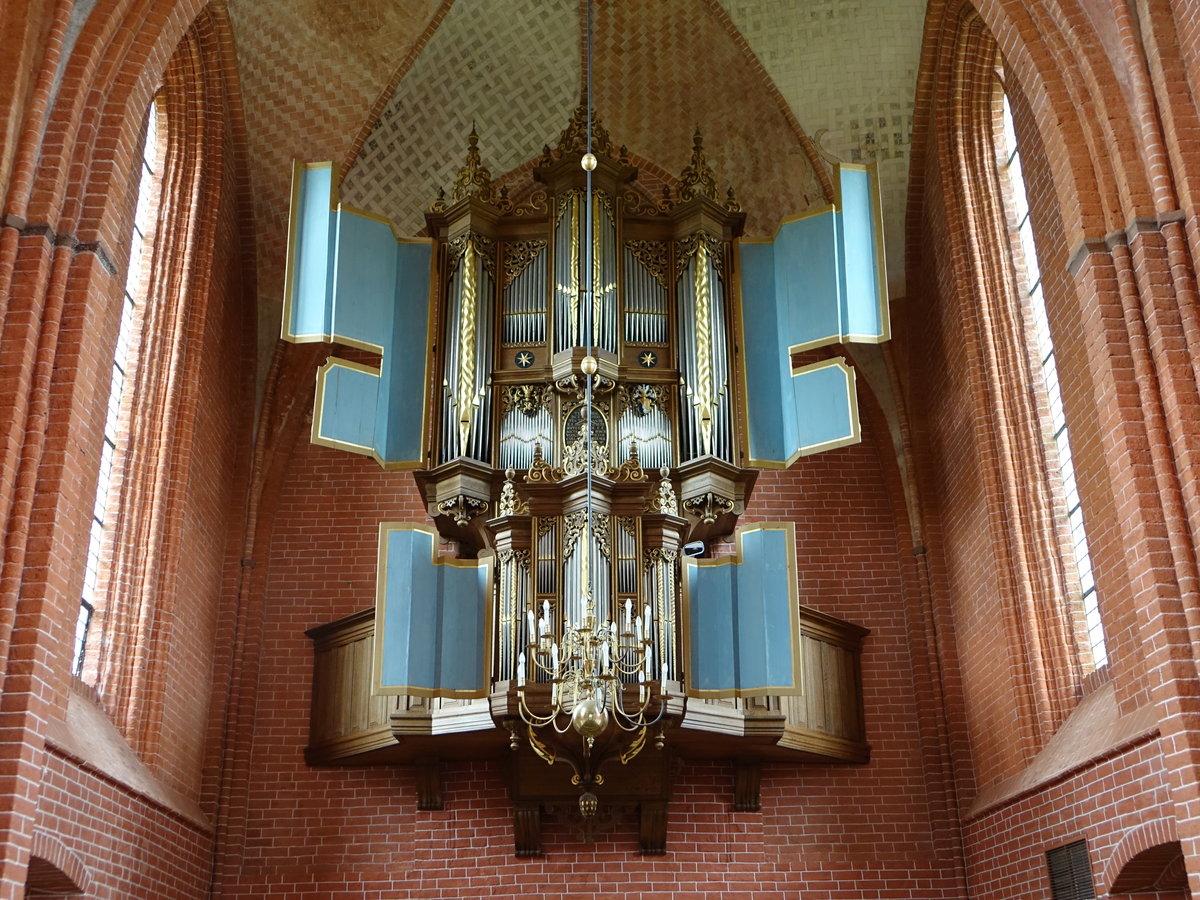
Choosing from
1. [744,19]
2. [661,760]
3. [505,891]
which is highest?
[744,19]

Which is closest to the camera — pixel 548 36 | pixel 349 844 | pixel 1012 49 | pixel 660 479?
pixel 1012 49

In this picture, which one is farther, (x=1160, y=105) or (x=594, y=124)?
(x=594, y=124)

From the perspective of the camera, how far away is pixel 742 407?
12531 millimetres

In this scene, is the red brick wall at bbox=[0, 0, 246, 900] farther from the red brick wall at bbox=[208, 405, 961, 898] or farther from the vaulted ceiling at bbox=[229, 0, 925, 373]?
the vaulted ceiling at bbox=[229, 0, 925, 373]

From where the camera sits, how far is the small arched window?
11.8 meters

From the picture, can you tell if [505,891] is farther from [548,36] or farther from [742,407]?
[548,36]

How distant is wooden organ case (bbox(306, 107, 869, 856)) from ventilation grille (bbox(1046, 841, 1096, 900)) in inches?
94.7

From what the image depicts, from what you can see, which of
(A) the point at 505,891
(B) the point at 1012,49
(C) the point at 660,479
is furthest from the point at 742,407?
(A) the point at 505,891

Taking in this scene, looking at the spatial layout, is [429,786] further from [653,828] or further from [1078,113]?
[1078,113]

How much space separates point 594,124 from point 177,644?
6.31 metres

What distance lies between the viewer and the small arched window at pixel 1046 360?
11.8 meters

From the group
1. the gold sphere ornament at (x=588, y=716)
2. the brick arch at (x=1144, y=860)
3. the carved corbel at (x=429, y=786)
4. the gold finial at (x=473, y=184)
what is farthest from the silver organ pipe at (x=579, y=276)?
the brick arch at (x=1144, y=860)

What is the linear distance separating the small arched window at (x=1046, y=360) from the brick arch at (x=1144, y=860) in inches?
80.2

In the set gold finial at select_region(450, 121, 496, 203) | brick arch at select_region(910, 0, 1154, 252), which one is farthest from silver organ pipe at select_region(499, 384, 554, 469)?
brick arch at select_region(910, 0, 1154, 252)
